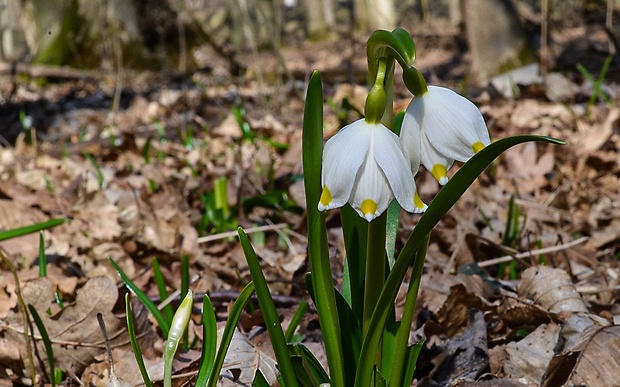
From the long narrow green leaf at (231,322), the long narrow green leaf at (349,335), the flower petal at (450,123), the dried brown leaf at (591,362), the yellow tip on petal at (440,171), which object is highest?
the flower petal at (450,123)

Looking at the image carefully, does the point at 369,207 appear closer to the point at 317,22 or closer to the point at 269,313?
the point at 269,313

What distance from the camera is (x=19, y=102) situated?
5.95 meters

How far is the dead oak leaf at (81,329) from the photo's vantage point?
4.93ft

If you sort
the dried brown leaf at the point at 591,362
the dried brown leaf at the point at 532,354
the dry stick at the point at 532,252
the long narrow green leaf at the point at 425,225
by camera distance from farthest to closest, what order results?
the dry stick at the point at 532,252 → the dried brown leaf at the point at 532,354 → the dried brown leaf at the point at 591,362 → the long narrow green leaf at the point at 425,225

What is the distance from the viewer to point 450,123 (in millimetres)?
863

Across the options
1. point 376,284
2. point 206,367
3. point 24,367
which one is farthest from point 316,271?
Answer: point 24,367

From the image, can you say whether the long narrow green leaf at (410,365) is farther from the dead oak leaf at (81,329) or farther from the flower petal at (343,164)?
the dead oak leaf at (81,329)

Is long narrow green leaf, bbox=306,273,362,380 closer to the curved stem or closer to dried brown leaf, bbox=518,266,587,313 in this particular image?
the curved stem

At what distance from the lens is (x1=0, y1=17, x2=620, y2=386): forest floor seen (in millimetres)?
1389

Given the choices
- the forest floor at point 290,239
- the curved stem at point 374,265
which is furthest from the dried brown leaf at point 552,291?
the curved stem at point 374,265

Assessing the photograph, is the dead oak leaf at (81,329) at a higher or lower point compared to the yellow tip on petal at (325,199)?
lower

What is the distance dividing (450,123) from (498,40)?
564 centimetres

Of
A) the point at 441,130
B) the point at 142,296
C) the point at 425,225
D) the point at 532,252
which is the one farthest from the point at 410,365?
the point at 532,252

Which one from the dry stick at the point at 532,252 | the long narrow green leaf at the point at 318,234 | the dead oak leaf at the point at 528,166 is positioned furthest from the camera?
the dead oak leaf at the point at 528,166
